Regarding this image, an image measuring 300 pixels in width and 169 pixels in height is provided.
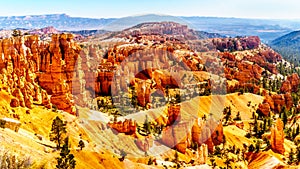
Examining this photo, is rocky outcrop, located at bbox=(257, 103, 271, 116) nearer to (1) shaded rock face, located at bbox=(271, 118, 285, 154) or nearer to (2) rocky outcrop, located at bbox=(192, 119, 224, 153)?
(1) shaded rock face, located at bbox=(271, 118, 285, 154)

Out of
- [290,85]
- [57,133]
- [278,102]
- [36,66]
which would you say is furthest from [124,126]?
[290,85]

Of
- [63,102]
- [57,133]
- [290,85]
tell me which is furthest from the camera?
[290,85]

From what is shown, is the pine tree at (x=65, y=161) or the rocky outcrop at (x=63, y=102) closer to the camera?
the pine tree at (x=65, y=161)

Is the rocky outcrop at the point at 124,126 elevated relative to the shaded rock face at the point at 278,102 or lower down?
elevated

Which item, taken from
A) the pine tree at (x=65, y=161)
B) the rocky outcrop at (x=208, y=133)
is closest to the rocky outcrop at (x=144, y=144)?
the rocky outcrop at (x=208, y=133)

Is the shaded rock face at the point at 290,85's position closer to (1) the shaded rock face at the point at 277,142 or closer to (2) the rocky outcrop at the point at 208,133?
(1) the shaded rock face at the point at 277,142

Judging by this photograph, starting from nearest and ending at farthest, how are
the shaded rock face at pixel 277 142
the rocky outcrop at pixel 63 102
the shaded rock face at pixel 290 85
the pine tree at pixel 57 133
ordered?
the pine tree at pixel 57 133 → the rocky outcrop at pixel 63 102 → the shaded rock face at pixel 277 142 → the shaded rock face at pixel 290 85

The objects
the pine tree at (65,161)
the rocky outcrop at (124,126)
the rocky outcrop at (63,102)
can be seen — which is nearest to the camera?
the pine tree at (65,161)

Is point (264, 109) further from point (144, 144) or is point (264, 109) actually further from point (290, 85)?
point (144, 144)
